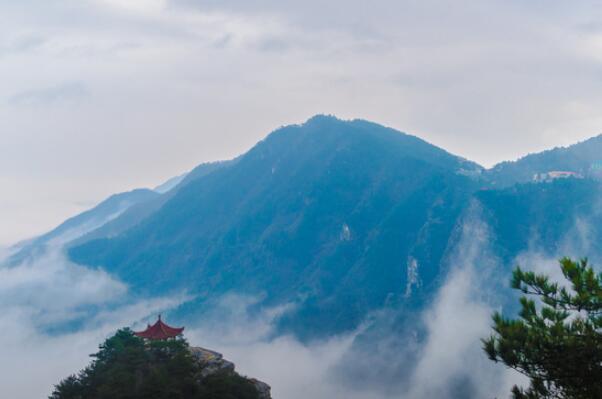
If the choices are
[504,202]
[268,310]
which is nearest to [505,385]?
[504,202]

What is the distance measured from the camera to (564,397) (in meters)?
22.2

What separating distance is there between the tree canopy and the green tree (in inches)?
1031

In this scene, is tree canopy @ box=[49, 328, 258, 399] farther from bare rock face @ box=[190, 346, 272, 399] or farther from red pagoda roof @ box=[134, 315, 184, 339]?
red pagoda roof @ box=[134, 315, 184, 339]

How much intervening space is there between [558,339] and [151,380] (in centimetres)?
2920

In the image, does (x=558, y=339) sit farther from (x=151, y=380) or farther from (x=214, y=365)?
(x=214, y=365)

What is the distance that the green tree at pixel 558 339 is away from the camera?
2169 centimetres

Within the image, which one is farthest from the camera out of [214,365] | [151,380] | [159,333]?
[159,333]

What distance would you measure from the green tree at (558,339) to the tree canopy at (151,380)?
26.2m

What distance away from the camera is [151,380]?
42562mm

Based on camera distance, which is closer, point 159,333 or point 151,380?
point 151,380

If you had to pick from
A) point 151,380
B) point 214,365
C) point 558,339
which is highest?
point 214,365

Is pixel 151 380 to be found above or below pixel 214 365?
below

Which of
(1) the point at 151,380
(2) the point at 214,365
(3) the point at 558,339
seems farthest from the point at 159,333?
(3) the point at 558,339

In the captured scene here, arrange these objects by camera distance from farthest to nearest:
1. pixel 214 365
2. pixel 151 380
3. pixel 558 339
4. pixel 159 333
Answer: pixel 159 333
pixel 214 365
pixel 151 380
pixel 558 339
